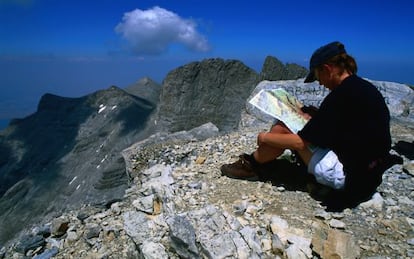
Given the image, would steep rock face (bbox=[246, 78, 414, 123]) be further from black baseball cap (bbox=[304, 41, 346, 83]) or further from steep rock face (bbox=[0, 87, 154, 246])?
steep rock face (bbox=[0, 87, 154, 246])

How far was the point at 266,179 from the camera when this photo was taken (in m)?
5.98

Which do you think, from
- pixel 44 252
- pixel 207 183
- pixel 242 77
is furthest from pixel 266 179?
pixel 242 77

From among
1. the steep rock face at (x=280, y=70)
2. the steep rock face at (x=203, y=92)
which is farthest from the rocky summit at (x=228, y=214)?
the steep rock face at (x=203, y=92)

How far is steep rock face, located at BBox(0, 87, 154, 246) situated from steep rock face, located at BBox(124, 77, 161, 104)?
32.7 feet

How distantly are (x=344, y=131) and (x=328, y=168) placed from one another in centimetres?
57

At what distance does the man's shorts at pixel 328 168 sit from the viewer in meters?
4.72

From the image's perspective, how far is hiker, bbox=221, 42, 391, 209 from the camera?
4570 mm

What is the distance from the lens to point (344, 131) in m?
4.68

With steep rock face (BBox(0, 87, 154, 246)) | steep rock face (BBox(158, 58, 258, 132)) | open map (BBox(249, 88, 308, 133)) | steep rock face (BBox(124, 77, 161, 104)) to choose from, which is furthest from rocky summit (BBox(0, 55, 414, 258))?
steep rock face (BBox(124, 77, 161, 104))

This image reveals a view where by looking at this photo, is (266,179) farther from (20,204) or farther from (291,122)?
(20,204)

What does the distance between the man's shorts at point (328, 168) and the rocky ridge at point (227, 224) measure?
46cm

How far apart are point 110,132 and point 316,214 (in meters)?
76.9

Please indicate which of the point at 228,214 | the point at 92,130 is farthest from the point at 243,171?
the point at 92,130

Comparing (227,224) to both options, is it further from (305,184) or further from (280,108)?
(280,108)
